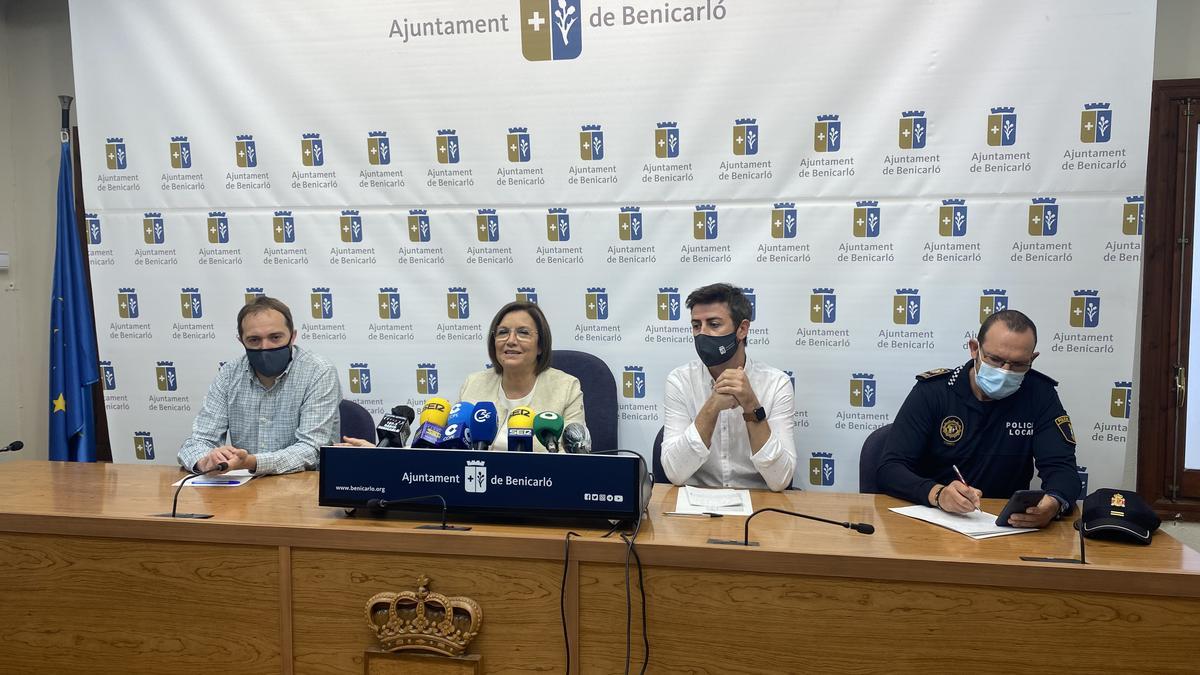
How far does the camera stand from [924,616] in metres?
1.51

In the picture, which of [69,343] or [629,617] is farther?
[69,343]

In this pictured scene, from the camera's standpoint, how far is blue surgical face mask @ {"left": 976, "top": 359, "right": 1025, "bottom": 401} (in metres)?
2.11

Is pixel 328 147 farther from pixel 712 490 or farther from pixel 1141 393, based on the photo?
pixel 1141 393

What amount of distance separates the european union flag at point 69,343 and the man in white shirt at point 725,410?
9.67ft

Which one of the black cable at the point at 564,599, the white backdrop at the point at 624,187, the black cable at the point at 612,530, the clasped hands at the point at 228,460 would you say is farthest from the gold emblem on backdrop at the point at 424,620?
the white backdrop at the point at 624,187

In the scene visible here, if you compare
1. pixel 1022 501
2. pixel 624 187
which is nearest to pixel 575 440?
pixel 1022 501

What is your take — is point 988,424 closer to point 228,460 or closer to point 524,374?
point 524,374

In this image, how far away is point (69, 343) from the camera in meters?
3.62

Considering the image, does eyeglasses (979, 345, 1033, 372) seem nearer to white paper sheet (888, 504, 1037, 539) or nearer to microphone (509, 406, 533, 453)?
white paper sheet (888, 504, 1037, 539)

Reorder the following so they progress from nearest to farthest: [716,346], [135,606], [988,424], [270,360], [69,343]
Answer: [135,606] → [988,424] → [716,346] → [270,360] → [69,343]

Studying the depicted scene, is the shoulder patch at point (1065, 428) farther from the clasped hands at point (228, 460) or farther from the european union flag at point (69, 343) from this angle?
the european union flag at point (69, 343)

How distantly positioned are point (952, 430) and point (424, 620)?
5.20ft

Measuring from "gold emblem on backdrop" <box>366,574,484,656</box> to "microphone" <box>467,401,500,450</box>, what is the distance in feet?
1.15

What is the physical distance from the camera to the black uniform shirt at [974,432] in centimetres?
220
